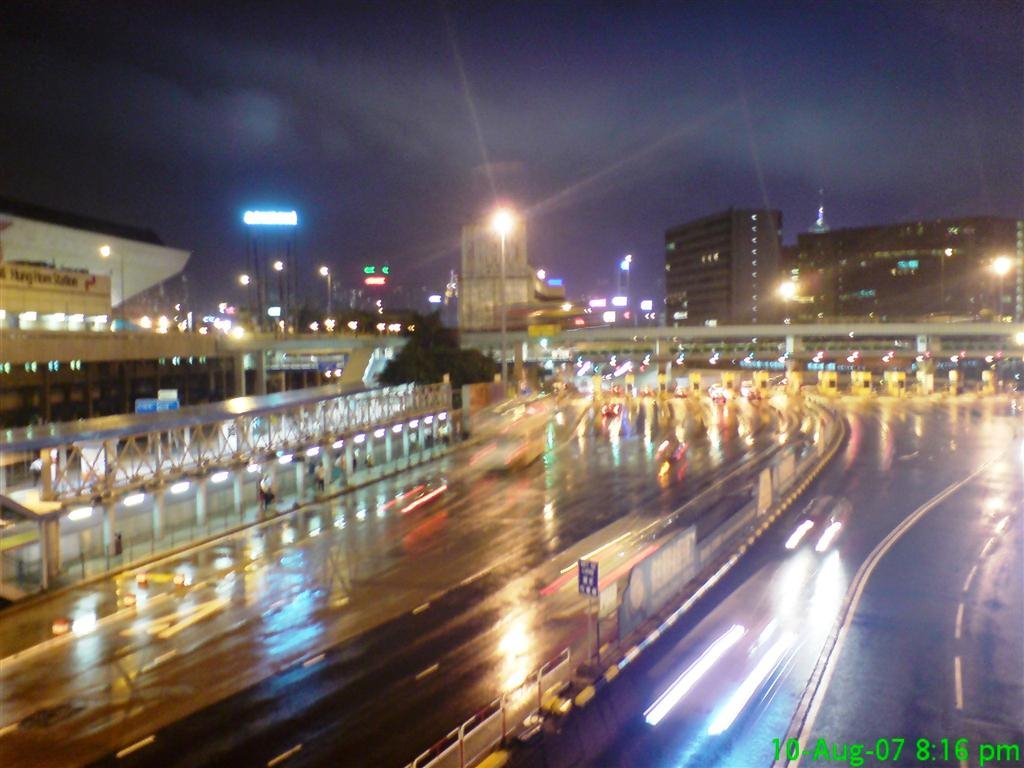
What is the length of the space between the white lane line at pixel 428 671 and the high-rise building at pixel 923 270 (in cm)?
13324

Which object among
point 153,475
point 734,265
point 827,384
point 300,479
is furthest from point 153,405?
point 734,265

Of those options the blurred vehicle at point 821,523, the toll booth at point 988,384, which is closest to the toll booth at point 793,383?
the toll booth at point 988,384

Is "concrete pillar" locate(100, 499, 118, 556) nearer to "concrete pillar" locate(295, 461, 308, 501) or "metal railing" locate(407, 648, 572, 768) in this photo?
"concrete pillar" locate(295, 461, 308, 501)

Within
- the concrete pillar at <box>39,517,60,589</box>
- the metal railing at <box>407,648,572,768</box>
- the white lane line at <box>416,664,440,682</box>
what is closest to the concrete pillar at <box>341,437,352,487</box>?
the concrete pillar at <box>39,517,60,589</box>

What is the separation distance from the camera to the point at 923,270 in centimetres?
14225

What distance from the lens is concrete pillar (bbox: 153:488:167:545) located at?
19.4 m

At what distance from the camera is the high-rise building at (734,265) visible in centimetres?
15362

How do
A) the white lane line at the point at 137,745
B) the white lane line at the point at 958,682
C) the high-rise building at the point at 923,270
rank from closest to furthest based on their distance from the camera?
the white lane line at the point at 137,745
the white lane line at the point at 958,682
the high-rise building at the point at 923,270

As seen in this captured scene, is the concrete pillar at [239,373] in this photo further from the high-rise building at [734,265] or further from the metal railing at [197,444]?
the high-rise building at [734,265]

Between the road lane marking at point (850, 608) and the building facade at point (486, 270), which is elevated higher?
the building facade at point (486, 270)

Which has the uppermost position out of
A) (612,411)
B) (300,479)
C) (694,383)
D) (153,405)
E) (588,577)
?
(153,405)

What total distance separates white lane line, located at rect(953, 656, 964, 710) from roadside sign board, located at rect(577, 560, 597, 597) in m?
4.43

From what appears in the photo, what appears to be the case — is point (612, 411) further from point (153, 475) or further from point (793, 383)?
point (153, 475)

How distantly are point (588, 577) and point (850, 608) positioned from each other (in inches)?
218
